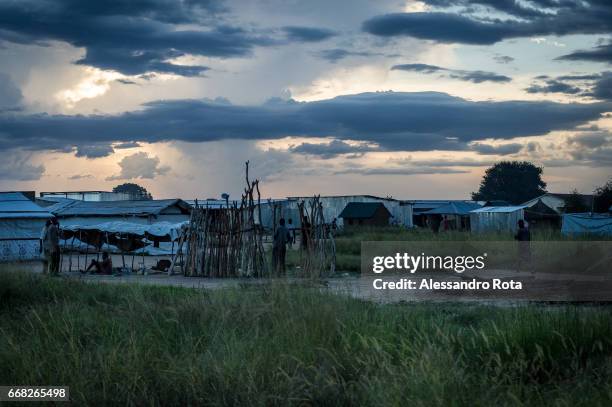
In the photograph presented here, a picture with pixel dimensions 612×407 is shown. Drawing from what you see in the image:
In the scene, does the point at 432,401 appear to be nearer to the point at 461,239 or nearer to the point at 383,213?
the point at 461,239

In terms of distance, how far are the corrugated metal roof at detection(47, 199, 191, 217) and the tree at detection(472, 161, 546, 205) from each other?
8273cm

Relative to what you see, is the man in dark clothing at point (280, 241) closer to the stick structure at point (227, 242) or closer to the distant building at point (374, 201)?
the stick structure at point (227, 242)

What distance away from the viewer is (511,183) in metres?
→ 119

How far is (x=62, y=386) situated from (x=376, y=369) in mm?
3070

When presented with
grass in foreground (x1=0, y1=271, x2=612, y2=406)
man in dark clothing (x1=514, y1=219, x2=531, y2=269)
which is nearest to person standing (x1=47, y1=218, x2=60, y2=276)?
grass in foreground (x1=0, y1=271, x2=612, y2=406)

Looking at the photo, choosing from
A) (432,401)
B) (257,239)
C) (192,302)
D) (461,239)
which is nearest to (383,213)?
(461,239)

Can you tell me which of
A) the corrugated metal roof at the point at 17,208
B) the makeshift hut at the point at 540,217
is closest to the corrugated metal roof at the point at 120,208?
the corrugated metal roof at the point at 17,208

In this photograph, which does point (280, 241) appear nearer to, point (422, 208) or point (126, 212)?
point (126, 212)

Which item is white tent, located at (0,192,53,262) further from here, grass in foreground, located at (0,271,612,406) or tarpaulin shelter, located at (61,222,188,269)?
grass in foreground, located at (0,271,612,406)

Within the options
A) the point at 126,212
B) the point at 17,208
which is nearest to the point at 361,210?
the point at 126,212

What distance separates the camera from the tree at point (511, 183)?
385 feet

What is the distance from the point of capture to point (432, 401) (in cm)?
601

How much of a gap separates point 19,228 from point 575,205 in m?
40.6

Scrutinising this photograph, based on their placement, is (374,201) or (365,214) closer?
(365,214)
